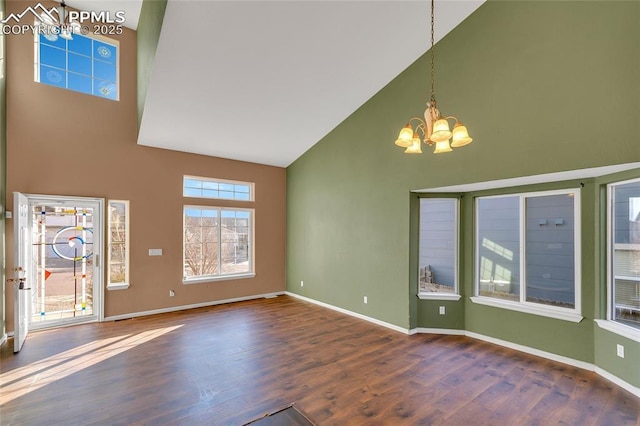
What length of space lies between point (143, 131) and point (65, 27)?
72.6 inches

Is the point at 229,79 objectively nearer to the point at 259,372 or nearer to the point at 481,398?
the point at 259,372

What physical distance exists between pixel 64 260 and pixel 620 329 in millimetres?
7578

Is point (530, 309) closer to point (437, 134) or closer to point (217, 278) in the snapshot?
point (437, 134)

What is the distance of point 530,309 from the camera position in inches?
152

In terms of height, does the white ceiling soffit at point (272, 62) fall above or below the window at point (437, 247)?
above

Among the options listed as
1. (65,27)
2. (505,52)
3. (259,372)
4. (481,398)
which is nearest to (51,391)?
(259,372)

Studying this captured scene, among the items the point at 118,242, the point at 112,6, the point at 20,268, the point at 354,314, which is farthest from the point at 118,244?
the point at 354,314

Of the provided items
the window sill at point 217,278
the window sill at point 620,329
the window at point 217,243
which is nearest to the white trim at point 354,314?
the window sill at point 217,278

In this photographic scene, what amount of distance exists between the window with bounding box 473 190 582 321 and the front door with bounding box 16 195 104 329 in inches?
245

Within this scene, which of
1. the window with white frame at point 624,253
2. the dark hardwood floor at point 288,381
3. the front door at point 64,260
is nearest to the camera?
the dark hardwood floor at point 288,381

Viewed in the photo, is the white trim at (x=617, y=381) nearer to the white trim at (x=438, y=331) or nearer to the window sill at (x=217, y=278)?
the white trim at (x=438, y=331)

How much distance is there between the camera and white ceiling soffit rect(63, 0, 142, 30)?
4.79m

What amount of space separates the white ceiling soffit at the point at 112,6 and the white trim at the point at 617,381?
808 centimetres

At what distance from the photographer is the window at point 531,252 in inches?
145
